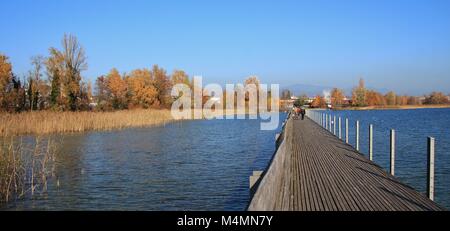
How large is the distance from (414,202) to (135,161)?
11647mm

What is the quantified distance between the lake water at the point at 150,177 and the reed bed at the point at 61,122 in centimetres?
389

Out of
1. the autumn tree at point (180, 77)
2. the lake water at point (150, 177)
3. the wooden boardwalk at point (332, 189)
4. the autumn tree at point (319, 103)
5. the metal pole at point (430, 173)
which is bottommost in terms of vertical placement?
the lake water at point (150, 177)

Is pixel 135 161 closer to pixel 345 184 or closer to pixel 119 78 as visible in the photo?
pixel 345 184

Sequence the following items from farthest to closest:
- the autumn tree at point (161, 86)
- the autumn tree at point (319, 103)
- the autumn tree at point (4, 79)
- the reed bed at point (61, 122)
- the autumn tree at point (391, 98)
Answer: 1. the autumn tree at point (391, 98)
2. the autumn tree at point (319, 103)
3. the autumn tree at point (161, 86)
4. the autumn tree at point (4, 79)
5. the reed bed at point (61, 122)

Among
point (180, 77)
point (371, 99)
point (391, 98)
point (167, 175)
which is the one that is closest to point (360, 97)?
point (371, 99)

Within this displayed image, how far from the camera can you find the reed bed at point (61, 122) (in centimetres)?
2435

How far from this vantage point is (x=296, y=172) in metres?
10.5

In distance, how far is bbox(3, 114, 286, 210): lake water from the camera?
9992mm

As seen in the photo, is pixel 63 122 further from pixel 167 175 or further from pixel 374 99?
pixel 374 99

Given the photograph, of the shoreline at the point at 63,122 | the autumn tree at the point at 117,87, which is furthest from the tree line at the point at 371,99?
the shoreline at the point at 63,122

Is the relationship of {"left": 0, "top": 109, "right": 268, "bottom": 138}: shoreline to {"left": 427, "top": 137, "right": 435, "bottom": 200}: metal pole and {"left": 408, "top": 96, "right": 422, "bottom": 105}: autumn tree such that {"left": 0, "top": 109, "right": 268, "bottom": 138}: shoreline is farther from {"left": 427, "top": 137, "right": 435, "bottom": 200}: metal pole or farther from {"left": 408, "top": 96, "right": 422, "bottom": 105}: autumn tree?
{"left": 408, "top": 96, "right": 422, "bottom": 105}: autumn tree

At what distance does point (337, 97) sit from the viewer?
126 m

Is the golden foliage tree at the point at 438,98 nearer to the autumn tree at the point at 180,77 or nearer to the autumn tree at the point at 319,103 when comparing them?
the autumn tree at the point at 319,103

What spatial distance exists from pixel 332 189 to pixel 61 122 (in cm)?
2301
